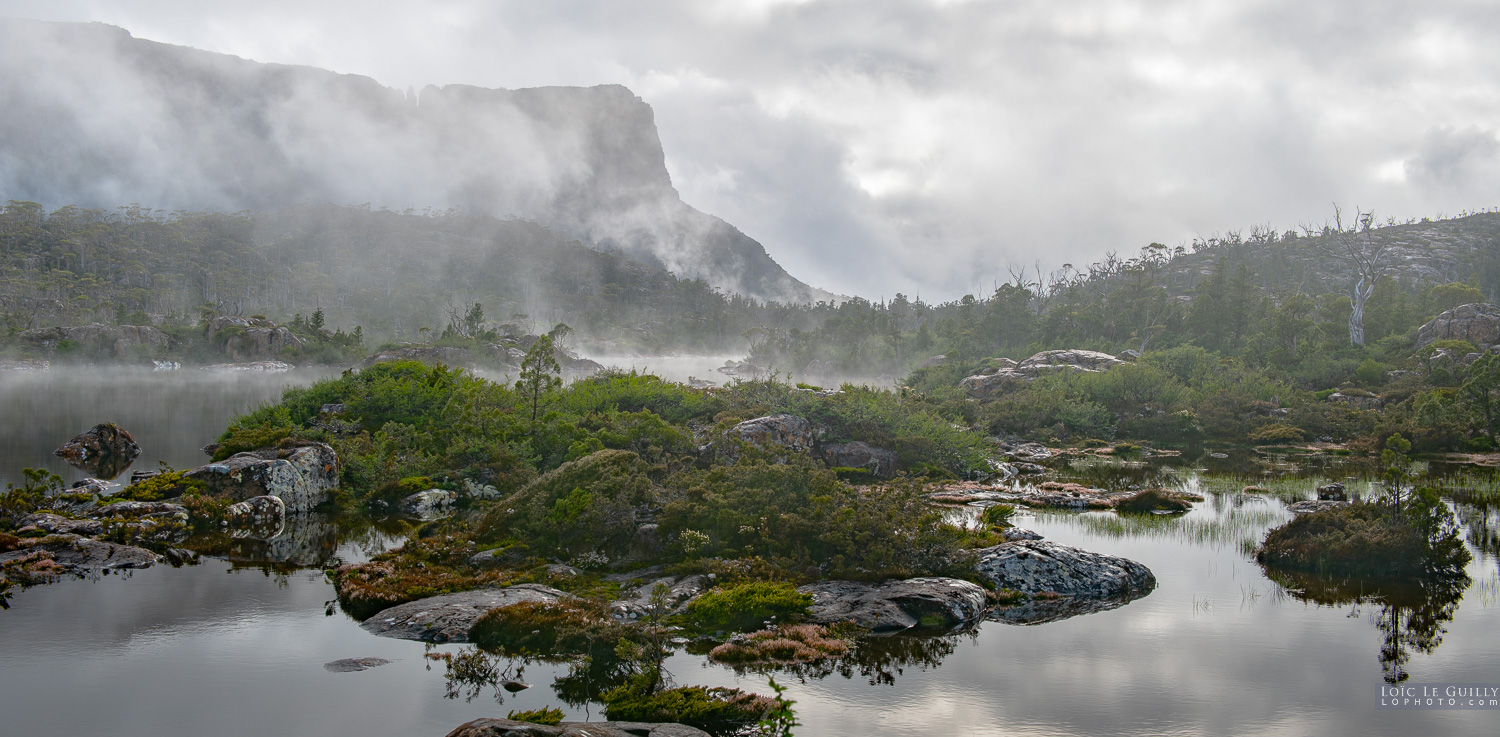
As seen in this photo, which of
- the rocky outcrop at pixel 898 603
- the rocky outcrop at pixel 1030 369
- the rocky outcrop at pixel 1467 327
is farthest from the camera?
the rocky outcrop at pixel 1467 327

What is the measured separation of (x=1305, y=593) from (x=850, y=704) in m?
10.4

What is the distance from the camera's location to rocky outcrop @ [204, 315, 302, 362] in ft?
289

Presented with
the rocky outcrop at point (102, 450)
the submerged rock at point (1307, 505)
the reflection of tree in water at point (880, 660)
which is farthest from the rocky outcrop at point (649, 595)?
the rocky outcrop at point (102, 450)

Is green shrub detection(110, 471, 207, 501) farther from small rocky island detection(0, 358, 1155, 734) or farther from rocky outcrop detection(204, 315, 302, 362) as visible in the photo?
rocky outcrop detection(204, 315, 302, 362)

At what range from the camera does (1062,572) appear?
14.1 meters

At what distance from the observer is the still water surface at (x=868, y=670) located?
8773mm

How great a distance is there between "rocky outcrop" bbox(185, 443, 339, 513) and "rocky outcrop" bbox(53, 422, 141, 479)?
7.94 meters

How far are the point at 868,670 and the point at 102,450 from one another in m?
28.3

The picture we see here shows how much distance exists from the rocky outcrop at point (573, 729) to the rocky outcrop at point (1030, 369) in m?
47.8

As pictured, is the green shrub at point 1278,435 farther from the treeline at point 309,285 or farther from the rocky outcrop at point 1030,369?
the treeline at point 309,285

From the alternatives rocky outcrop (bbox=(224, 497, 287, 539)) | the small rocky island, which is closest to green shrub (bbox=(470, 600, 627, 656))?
the small rocky island

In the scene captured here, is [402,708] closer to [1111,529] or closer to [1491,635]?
[1491,635]

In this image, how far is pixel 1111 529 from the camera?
781 inches

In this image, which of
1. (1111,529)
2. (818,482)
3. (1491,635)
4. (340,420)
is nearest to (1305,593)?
(1491,635)
